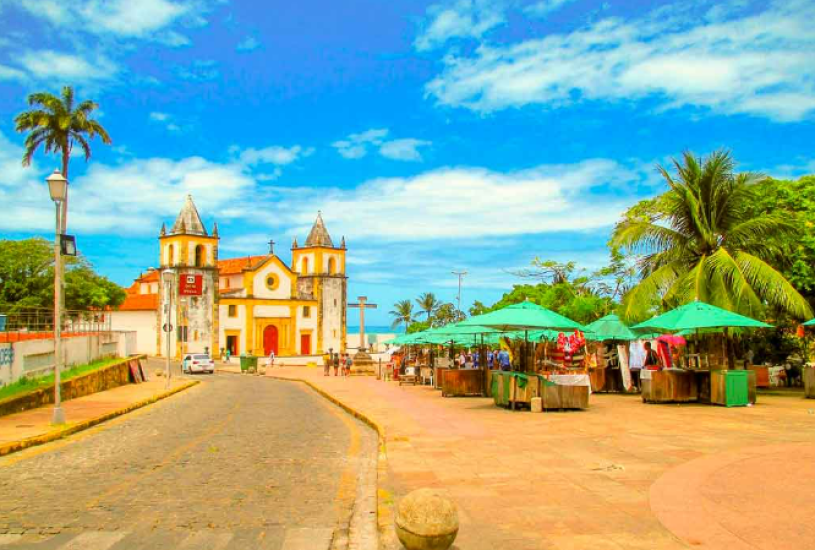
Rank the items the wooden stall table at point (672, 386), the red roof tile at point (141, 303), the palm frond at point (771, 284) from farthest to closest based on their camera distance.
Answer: the red roof tile at point (141, 303) < the palm frond at point (771, 284) < the wooden stall table at point (672, 386)

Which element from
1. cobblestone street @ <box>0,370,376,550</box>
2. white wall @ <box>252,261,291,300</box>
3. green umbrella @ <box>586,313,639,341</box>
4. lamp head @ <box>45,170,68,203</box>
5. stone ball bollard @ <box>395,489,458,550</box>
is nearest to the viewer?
stone ball bollard @ <box>395,489,458,550</box>

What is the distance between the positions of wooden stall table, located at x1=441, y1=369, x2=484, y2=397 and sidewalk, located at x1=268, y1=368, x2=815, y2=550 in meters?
6.09

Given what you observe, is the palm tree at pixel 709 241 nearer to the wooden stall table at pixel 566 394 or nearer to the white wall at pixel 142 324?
the wooden stall table at pixel 566 394

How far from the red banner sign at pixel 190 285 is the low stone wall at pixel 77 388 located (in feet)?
118

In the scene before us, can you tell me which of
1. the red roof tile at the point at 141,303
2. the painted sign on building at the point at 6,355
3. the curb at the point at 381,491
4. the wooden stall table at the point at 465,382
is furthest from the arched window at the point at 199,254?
the curb at the point at 381,491

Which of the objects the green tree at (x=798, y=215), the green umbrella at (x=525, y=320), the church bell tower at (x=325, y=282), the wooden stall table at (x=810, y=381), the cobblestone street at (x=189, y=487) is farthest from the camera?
the church bell tower at (x=325, y=282)

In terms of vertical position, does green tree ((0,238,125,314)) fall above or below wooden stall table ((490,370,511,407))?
above

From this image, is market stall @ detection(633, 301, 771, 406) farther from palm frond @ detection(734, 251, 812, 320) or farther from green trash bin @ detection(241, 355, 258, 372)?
green trash bin @ detection(241, 355, 258, 372)

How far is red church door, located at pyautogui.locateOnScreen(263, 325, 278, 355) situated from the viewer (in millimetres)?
75375

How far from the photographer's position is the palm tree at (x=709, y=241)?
854 inches

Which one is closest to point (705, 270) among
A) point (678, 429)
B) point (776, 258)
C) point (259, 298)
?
point (776, 258)

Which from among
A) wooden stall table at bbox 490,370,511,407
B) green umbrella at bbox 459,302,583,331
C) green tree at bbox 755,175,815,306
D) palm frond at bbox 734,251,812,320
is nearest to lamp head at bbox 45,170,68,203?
green umbrella at bbox 459,302,583,331

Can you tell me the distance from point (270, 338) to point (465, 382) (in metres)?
55.9

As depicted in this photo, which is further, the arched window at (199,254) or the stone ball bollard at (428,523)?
the arched window at (199,254)
